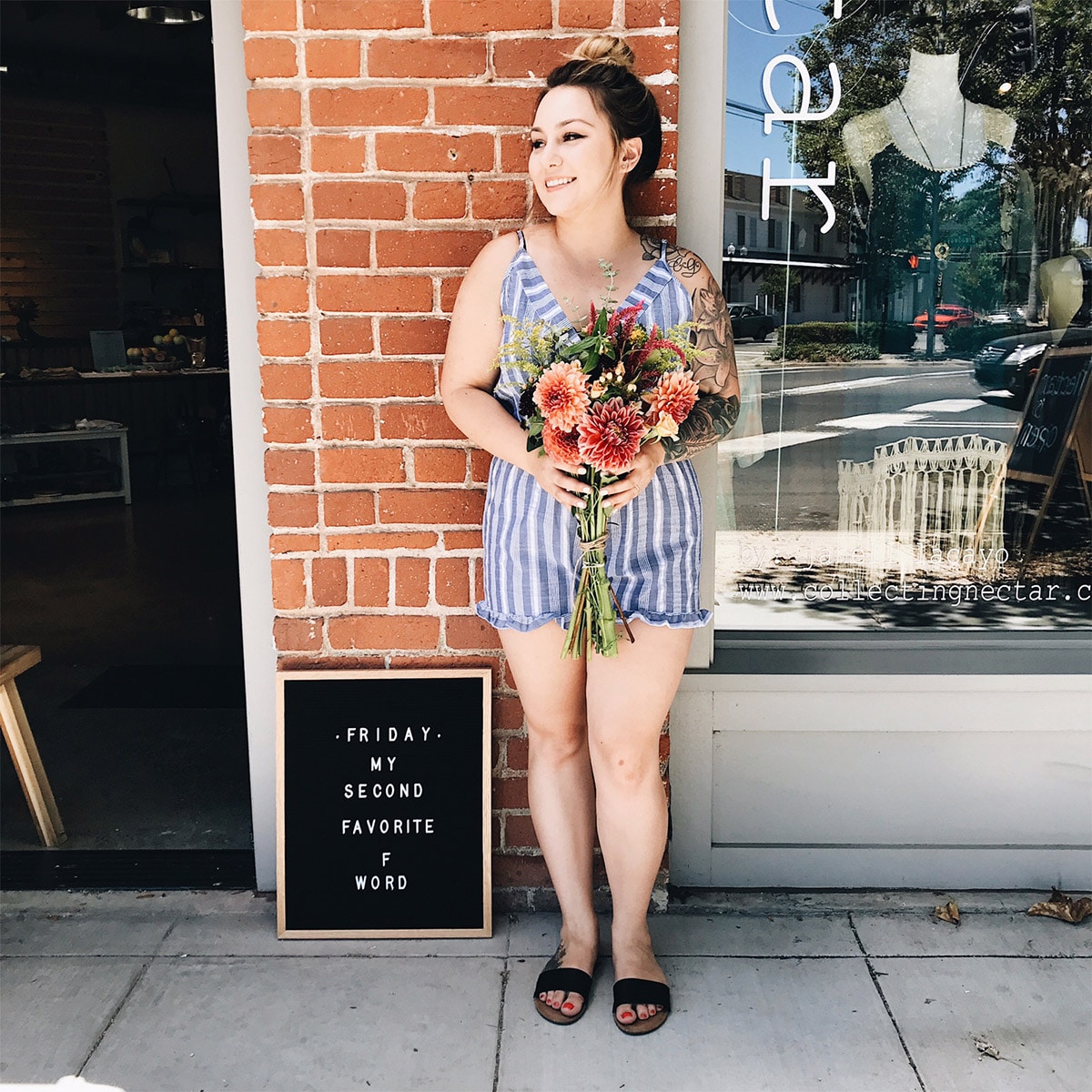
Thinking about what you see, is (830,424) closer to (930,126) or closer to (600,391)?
(930,126)

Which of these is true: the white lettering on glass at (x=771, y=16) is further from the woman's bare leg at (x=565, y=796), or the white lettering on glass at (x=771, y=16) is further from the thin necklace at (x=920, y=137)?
the woman's bare leg at (x=565, y=796)

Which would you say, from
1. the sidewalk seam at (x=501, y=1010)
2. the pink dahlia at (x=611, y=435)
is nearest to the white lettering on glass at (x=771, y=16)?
the pink dahlia at (x=611, y=435)

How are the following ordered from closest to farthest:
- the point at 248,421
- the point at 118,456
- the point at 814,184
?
the point at 248,421
the point at 814,184
the point at 118,456

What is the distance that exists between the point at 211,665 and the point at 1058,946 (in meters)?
3.44

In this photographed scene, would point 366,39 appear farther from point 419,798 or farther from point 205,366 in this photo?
point 205,366

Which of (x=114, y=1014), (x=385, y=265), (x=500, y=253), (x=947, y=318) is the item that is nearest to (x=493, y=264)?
(x=500, y=253)

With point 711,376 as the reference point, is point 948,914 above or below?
below

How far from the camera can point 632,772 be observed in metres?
2.35

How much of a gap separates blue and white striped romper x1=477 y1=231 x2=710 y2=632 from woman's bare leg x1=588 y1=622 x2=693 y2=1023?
0.08 m

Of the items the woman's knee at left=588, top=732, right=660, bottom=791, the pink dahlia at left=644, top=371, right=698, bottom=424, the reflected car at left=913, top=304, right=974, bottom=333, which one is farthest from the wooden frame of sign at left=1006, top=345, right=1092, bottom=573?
the pink dahlia at left=644, top=371, right=698, bottom=424

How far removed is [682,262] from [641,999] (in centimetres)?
159

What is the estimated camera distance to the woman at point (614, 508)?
2.18m

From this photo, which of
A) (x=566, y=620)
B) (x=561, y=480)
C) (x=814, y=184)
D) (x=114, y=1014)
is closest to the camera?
(x=561, y=480)

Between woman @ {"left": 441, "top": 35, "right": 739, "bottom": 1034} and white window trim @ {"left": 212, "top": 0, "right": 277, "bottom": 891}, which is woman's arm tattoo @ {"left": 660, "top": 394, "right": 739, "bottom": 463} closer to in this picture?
woman @ {"left": 441, "top": 35, "right": 739, "bottom": 1034}
